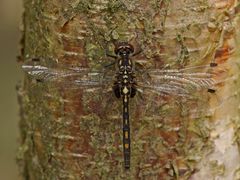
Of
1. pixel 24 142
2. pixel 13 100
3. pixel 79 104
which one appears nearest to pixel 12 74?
pixel 13 100

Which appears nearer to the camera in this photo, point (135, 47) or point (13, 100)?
point (135, 47)

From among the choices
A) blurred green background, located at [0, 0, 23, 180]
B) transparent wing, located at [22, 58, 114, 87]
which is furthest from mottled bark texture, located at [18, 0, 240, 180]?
blurred green background, located at [0, 0, 23, 180]

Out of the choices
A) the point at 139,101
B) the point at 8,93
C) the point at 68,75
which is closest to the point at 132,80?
the point at 139,101

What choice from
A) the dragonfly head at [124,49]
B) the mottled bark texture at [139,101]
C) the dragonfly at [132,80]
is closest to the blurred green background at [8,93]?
the mottled bark texture at [139,101]

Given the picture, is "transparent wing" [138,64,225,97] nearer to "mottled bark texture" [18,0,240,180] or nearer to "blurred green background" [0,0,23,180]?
"mottled bark texture" [18,0,240,180]

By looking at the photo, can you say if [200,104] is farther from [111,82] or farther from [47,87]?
[47,87]

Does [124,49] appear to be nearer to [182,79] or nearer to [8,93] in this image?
[182,79]

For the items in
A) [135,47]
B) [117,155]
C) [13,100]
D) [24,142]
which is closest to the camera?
[135,47]
